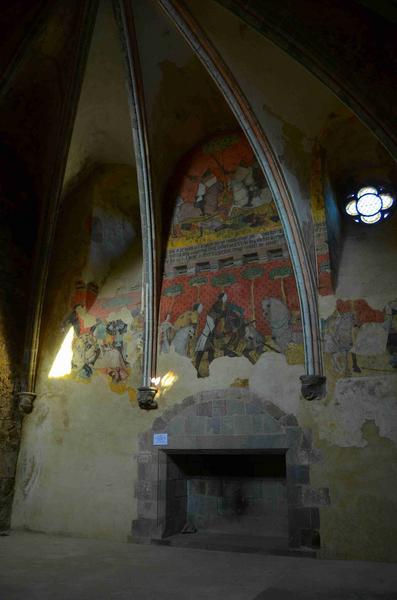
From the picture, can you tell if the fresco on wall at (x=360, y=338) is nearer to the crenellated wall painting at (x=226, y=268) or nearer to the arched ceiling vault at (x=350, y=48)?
the crenellated wall painting at (x=226, y=268)

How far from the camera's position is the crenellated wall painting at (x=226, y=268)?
786cm

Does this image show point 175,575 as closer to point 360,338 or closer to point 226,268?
point 360,338

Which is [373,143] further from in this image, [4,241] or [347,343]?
[4,241]

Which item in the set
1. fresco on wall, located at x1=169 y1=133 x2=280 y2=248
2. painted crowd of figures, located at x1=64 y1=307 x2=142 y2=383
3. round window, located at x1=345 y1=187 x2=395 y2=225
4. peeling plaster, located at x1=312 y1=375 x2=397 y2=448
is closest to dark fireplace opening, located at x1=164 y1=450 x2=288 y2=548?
peeling plaster, located at x1=312 y1=375 x2=397 y2=448

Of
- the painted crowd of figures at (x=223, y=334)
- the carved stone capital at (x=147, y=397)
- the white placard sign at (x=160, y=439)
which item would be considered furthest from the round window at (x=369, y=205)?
the white placard sign at (x=160, y=439)

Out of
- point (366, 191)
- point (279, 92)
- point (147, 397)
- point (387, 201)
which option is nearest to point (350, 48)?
point (279, 92)

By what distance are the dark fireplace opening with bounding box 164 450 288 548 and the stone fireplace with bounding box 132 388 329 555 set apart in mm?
16

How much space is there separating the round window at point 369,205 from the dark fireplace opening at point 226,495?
417cm

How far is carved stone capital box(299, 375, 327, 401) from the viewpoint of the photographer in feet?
23.2

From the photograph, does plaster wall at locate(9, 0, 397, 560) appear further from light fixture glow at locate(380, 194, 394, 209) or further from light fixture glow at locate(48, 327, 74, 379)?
light fixture glow at locate(380, 194, 394, 209)

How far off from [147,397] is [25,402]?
259cm

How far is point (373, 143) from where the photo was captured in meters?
8.03

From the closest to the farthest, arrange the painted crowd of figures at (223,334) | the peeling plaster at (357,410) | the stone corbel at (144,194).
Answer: the peeling plaster at (357,410), the stone corbel at (144,194), the painted crowd of figures at (223,334)

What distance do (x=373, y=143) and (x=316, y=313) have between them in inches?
119
